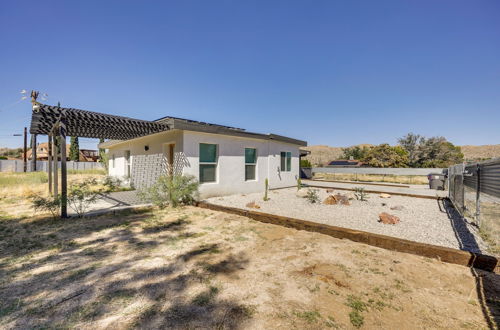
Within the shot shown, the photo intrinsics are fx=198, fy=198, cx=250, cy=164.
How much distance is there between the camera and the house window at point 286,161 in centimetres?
1108

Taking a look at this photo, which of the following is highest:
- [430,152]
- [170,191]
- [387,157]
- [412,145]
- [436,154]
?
[412,145]

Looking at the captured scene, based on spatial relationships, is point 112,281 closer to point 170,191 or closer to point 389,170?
point 170,191

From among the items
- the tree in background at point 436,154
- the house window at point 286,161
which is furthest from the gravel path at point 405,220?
the tree in background at point 436,154

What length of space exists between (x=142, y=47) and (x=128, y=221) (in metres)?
8.06

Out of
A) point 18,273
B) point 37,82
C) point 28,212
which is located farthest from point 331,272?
point 37,82

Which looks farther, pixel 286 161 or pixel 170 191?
pixel 286 161

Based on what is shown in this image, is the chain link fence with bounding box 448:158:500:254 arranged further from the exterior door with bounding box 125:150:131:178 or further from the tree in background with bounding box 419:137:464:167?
the tree in background with bounding box 419:137:464:167

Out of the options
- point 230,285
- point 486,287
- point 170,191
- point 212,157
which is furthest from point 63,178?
point 486,287

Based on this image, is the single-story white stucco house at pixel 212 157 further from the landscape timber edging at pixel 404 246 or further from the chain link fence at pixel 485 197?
the chain link fence at pixel 485 197

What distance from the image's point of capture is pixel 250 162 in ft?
30.2

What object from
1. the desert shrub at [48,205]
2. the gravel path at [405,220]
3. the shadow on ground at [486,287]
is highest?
the desert shrub at [48,205]

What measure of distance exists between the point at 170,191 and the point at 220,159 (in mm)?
2392

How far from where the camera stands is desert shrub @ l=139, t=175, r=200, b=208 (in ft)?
19.5

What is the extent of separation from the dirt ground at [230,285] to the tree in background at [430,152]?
95.2 ft
